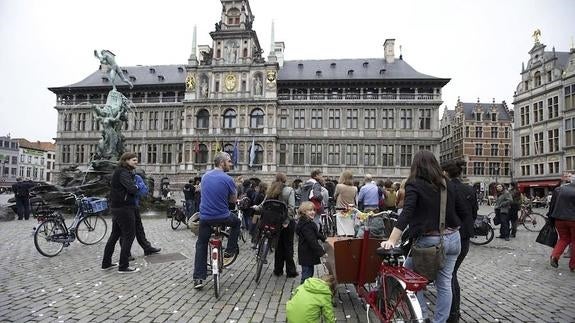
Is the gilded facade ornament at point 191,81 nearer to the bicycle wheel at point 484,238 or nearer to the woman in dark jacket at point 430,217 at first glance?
the bicycle wheel at point 484,238

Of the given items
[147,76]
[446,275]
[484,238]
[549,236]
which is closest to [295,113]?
[147,76]

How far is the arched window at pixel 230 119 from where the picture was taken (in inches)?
1561

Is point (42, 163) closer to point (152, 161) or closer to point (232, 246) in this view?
point (152, 161)

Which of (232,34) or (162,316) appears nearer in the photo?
(162,316)

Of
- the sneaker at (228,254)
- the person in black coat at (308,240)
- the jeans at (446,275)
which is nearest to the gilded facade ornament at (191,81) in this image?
the sneaker at (228,254)

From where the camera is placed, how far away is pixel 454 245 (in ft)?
11.4

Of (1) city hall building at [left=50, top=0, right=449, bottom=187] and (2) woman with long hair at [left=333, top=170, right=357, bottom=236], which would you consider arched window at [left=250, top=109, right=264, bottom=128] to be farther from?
(2) woman with long hair at [left=333, top=170, right=357, bottom=236]

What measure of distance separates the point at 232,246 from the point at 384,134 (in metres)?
34.3

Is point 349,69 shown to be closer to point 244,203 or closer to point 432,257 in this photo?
point 244,203

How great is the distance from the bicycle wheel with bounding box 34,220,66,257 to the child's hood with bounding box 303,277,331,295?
6.40m

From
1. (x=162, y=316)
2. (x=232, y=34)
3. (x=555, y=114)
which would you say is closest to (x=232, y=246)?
(x=162, y=316)

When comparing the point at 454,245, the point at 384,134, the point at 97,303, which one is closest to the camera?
the point at 454,245

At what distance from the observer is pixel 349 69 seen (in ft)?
133

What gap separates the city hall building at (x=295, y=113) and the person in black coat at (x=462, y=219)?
33466mm
